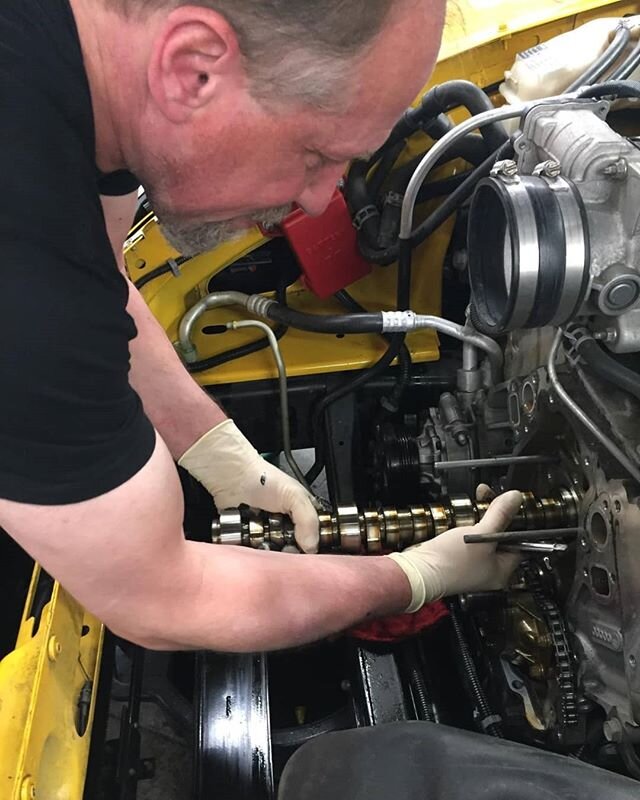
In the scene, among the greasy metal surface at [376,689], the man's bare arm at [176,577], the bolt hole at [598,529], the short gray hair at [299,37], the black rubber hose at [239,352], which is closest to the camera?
the short gray hair at [299,37]

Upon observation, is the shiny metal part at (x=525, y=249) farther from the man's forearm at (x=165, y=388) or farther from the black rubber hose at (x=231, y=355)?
the black rubber hose at (x=231, y=355)

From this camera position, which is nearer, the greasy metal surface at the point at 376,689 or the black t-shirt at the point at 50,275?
the black t-shirt at the point at 50,275

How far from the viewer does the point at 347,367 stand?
1615 millimetres

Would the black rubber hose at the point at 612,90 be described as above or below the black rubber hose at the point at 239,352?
above

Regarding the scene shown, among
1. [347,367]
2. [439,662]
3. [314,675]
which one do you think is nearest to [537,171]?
[347,367]

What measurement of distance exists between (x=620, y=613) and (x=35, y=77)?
0.92 meters

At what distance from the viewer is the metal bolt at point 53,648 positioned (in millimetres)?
Answer: 957

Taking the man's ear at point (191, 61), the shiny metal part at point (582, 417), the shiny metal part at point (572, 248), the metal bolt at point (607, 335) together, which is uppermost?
the man's ear at point (191, 61)

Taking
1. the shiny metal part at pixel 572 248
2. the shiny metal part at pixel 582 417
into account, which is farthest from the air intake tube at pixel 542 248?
the shiny metal part at pixel 582 417

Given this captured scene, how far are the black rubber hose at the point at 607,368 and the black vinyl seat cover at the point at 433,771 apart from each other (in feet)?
1.41

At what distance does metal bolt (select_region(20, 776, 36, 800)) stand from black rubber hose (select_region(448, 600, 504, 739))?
646mm

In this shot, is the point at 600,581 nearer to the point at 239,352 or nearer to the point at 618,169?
the point at 618,169

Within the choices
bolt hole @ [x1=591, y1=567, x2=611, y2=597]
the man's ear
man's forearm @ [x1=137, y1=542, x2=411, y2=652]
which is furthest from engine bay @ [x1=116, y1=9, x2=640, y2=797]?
the man's ear

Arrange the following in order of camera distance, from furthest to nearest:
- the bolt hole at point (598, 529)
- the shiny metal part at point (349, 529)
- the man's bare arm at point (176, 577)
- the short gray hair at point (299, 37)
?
the shiny metal part at point (349, 529) < the bolt hole at point (598, 529) < the man's bare arm at point (176, 577) < the short gray hair at point (299, 37)
